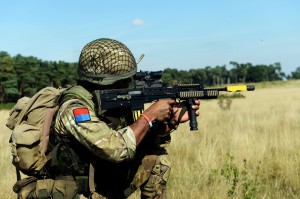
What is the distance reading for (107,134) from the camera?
10.1ft

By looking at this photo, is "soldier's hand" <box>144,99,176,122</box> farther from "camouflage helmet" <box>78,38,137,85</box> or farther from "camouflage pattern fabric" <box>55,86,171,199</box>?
"camouflage helmet" <box>78,38,137,85</box>

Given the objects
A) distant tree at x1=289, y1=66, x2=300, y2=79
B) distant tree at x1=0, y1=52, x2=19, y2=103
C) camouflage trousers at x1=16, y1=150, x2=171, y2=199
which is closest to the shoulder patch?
camouflage trousers at x1=16, y1=150, x2=171, y2=199

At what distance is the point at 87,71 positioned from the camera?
137 inches

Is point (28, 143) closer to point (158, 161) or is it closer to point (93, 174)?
point (93, 174)

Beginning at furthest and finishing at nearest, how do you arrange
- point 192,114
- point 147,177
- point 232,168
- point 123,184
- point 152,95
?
point 232,168
point 147,177
point 123,184
point 192,114
point 152,95

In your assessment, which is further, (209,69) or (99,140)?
(209,69)

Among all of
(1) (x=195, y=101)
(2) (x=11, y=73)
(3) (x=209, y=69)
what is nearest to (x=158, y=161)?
(1) (x=195, y=101)

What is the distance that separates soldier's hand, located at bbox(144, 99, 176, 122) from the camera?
10.7 feet

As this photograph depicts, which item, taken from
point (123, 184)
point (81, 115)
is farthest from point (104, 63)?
point (123, 184)

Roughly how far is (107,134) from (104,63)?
66cm

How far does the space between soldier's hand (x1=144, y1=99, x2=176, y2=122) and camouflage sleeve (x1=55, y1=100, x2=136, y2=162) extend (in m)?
0.20

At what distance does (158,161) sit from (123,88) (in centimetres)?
85

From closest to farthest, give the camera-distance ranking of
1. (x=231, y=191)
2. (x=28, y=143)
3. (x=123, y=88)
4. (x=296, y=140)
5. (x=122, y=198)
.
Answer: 1. (x=28, y=143)
2. (x=123, y=88)
3. (x=122, y=198)
4. (x=231, y=191)
5. (x=296, y=140)

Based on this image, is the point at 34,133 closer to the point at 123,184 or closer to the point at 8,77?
the point at 123,184
